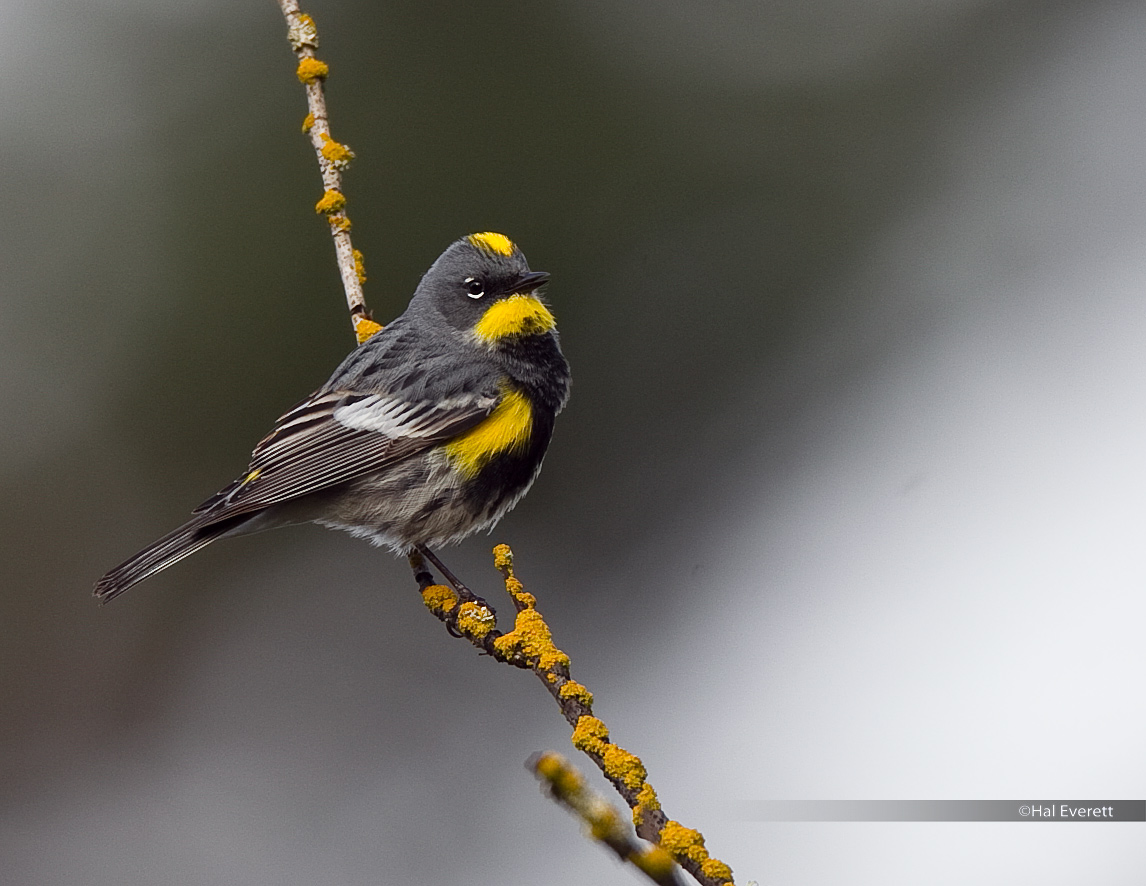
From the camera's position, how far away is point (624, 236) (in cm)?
811

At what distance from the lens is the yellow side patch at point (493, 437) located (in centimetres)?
405

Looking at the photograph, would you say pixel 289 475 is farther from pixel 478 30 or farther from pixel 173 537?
pixel 478 30

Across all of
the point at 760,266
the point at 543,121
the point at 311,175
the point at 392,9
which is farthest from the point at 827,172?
the point at 311,175

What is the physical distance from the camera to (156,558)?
3.76 metres

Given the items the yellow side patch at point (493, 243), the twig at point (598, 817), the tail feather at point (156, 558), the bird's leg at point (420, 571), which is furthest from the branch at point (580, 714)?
the yellow side patch at point (493, 243)

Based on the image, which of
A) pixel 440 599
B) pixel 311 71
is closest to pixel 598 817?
pixel 440 599

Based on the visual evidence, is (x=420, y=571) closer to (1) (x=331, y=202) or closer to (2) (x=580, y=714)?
(1) (x=331, y=202)

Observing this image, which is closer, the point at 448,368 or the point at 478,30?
the point at 448,368

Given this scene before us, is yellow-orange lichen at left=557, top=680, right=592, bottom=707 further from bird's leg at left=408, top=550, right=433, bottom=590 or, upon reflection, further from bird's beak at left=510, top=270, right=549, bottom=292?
bird's beak at left=510, top=270, right=549, bottom=292

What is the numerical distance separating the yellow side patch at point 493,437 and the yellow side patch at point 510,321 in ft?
0.85

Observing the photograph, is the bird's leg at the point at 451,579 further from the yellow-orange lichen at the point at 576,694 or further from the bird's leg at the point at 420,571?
the yellow-orange lichen at the point at 576,694

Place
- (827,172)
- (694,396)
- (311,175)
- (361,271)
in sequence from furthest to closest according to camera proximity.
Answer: (827,172) < (694,396) < (311,175) < (361,271)

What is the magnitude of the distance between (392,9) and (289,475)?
171 inches

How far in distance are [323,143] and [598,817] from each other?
10.7 ft
